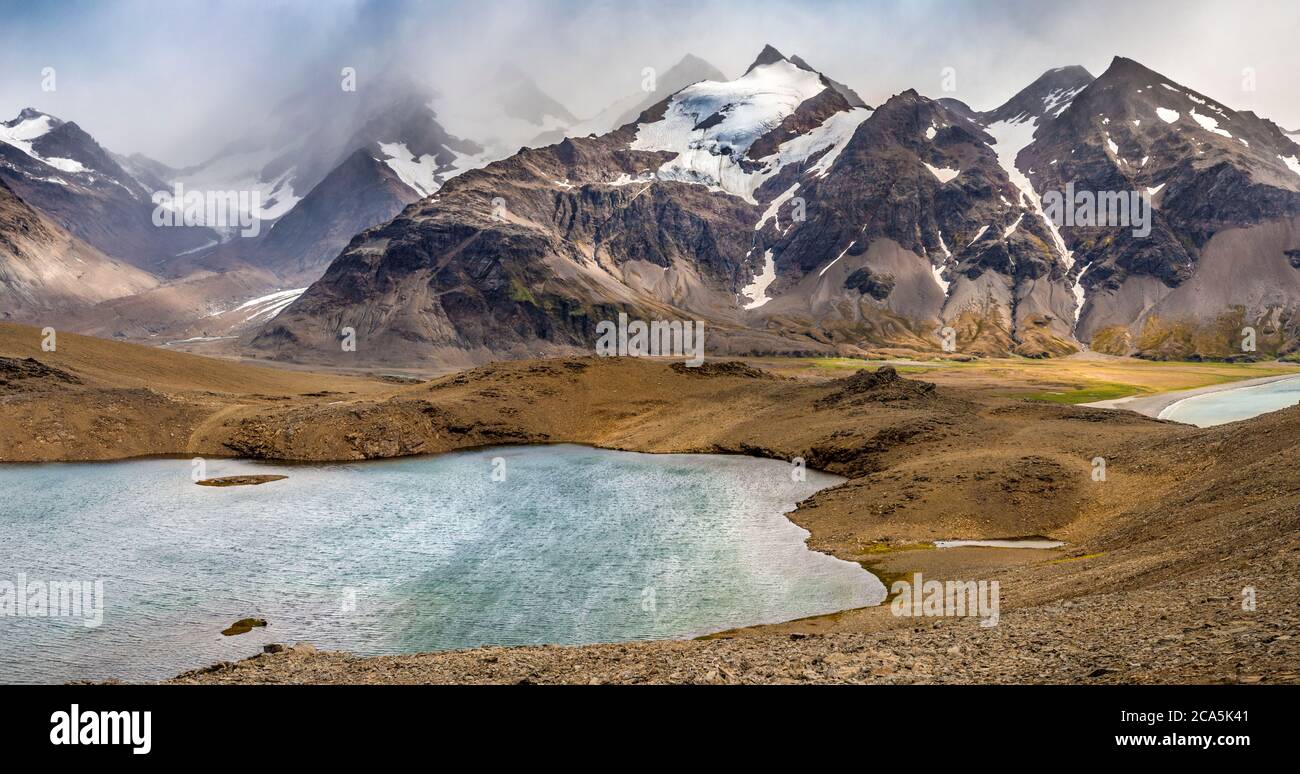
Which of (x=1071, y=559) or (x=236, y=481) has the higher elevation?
(x=236, y=481)

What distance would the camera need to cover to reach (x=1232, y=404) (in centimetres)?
13462

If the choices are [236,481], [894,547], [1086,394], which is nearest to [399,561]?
[894,547]

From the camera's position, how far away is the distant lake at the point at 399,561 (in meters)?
35.8

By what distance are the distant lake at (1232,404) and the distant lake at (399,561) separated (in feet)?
249

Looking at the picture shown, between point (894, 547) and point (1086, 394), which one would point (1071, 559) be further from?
point (1086, 394)

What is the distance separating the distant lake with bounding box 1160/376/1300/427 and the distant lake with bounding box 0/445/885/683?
75964 mm

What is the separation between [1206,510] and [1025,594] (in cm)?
1402

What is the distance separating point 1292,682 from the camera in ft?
45.6

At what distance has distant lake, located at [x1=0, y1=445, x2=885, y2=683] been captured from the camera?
35.8 metres

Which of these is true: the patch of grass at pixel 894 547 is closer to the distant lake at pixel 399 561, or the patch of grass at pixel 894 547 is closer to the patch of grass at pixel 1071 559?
the distant lake at pixel 399 561

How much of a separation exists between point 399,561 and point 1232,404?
468 feet

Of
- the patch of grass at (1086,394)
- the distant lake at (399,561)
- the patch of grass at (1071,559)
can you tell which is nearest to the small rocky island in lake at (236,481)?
the distant lake at (399,561)

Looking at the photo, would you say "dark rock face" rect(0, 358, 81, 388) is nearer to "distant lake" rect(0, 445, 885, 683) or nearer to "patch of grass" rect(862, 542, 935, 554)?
"distant lake" rect(0, 445, 885, 683)
